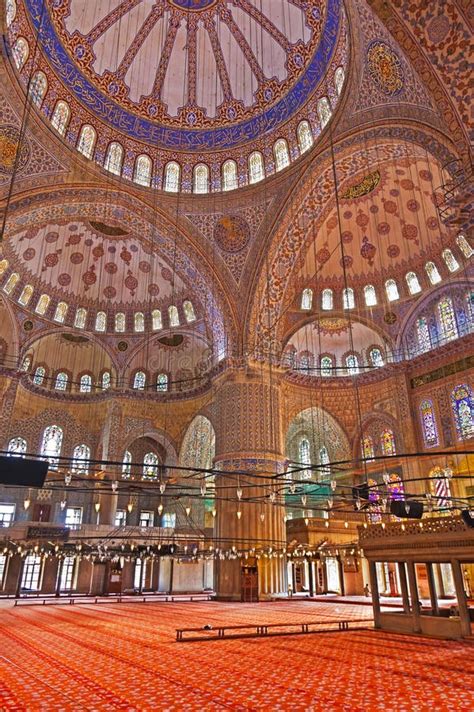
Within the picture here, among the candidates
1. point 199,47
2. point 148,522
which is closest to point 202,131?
point 199,47

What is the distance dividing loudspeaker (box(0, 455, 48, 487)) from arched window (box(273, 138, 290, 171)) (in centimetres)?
1308

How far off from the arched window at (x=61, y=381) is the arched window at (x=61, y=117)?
1121cm

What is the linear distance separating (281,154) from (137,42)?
232 inches

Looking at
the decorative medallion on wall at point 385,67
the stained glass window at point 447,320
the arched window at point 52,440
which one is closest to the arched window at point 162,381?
the arched window at point 52,440

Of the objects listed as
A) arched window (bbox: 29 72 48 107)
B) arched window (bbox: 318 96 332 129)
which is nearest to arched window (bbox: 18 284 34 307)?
arched window (bbox: 29 72 48 107)

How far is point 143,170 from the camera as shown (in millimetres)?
16516

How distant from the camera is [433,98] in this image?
29.5 feet

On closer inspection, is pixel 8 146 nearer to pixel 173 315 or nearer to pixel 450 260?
pixel 173 315

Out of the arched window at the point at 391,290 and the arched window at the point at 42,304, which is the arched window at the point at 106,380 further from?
the arched window at the point at 391,290

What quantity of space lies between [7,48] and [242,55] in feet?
25.0

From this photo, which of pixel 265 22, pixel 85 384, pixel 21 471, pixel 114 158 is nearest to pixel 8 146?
pixel 114 158

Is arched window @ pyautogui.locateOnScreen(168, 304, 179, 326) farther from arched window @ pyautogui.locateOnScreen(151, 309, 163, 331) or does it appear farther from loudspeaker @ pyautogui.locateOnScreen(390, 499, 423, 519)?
loudspeaker @ pyautogui.locateOnScreen(390, 499, 423, 519)

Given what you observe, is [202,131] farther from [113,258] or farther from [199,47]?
[113,258]

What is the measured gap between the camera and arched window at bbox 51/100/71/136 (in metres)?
14.6
